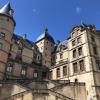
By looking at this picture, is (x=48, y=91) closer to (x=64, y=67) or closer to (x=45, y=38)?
(x=64, y=67)

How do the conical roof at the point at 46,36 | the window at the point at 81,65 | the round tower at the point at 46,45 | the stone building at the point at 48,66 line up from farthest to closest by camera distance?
the conical roof at the point at 46,36 < the round tower at the point at 46,45 < the window at the point at 81,65 < the stone building at the point at 48,66

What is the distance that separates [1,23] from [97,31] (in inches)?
855

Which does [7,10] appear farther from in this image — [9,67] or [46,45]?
[46,45]

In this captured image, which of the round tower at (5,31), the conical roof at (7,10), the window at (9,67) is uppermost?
the conical roof at (7,10)

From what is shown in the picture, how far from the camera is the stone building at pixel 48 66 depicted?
24950mm

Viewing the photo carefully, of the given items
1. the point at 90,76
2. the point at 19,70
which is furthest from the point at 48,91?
the point at 19,70

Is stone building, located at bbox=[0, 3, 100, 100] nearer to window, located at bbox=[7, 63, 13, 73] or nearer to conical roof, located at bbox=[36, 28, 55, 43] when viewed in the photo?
window, located at bbox=[7, 63, 13, 73]

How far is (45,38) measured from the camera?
45375 millimetres

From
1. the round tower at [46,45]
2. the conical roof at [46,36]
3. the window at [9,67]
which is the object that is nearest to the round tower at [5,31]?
the window at [9,67]

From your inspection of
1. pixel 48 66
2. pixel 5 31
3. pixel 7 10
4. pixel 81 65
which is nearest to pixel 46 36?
pixel 48 66

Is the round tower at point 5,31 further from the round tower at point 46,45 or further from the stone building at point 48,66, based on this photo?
the round tower at point 46,45

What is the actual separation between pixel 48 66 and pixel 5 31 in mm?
15394

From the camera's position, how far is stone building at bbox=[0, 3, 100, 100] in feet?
81.9

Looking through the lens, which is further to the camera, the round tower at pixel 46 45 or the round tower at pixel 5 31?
the round tower at pixel 46 45
